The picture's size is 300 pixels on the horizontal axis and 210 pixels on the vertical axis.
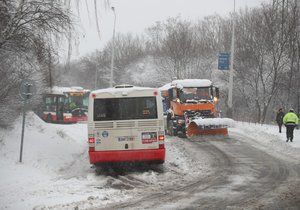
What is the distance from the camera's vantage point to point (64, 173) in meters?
15.4

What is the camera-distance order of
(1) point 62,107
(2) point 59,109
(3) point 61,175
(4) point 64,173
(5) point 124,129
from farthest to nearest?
(1) point 62,107 → (2) point 59,109 → (4) point 64,173 → (3) point 61,175 → (5) point 124,129

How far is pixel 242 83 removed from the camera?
48125 mm

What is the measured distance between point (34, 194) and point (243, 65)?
125 ft

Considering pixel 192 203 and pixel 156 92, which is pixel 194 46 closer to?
pixel 156 92

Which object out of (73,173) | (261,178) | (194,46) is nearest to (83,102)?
(194,46)

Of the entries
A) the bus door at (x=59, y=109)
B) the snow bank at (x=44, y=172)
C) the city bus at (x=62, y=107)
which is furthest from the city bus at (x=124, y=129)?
the bus door at (x=59, y=109)

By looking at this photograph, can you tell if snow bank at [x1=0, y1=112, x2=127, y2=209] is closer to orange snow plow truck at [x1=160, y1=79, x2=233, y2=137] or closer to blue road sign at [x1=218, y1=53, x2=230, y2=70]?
orange snow plow truck at [x1=160, y1=79, x2=233, y2=137]

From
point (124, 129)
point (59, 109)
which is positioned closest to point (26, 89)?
point (124, 129)

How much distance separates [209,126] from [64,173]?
1049cm

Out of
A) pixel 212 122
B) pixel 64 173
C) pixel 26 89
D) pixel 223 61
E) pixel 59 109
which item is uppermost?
pixel 223 61

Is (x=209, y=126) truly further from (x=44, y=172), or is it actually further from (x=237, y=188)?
(x=237, y=188)

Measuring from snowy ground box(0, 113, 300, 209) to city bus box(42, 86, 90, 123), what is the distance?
16.0 meters

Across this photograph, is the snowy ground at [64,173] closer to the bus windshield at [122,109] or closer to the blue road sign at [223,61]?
the bus windshield at [122,109]

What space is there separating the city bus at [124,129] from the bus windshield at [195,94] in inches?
448
